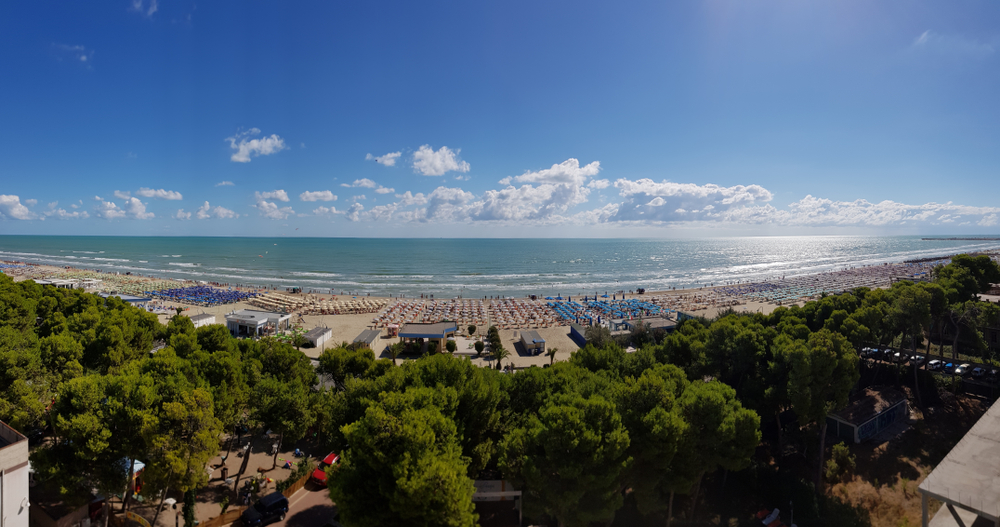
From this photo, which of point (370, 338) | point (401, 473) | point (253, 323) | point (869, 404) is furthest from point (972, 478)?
point (253, 323)

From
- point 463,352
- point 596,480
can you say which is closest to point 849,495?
point 596,480

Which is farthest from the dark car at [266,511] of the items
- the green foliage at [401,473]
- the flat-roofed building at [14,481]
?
the flat-roofed building at [14,481]

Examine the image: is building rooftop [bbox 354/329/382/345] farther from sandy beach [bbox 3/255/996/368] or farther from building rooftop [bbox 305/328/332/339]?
building rooftop [bbox 305/328/332/339]

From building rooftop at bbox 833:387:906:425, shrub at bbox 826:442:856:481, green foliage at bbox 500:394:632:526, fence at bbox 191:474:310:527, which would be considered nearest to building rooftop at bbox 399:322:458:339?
fence at bbox 191:474:310:527

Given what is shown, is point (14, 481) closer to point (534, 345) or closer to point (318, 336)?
point (318, 336)

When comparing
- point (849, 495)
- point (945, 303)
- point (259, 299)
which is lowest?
point (849, 495)

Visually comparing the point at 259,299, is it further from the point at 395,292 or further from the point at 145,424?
the point at 145,424

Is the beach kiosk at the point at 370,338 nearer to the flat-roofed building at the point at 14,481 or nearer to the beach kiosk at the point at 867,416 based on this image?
the flat-roofed building at the point at 14,481
